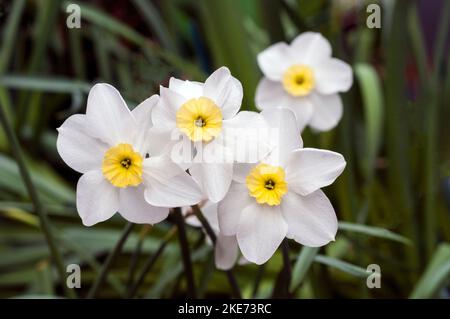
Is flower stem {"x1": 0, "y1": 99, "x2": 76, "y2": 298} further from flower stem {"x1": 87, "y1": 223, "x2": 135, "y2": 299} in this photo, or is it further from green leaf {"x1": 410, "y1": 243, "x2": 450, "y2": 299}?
green leaf {"x1": 410, "y1": 243, "x2": 450, "y2": 299}

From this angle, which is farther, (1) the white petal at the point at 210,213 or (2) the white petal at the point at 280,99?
(2) the white petal at the point at 280,99

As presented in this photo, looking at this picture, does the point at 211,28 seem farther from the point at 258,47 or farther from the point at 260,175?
the point at 260,175

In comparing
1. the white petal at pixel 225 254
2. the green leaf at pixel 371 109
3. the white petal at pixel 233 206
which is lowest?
the white petal at pixel 225 254

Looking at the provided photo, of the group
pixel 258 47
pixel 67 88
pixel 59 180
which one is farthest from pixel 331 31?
pixel 59 180

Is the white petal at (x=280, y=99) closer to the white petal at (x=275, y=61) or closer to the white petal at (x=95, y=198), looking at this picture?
the white petal at (x=275, y=61)

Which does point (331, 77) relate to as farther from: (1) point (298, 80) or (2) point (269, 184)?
(2) point (269, 184)

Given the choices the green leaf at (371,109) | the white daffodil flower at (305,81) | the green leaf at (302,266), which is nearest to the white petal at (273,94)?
the white daffodil flower at (305,81)
